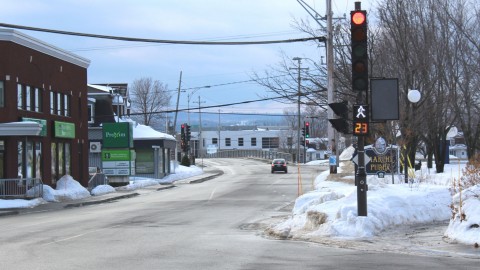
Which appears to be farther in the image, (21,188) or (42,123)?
(42,123)

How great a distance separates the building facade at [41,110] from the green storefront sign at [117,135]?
15.9 ft

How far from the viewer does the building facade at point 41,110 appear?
93.9 feet

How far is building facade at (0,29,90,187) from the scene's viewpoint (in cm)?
2861

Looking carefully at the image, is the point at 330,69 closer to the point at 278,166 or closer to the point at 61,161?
the point at 61,161

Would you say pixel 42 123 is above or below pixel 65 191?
above

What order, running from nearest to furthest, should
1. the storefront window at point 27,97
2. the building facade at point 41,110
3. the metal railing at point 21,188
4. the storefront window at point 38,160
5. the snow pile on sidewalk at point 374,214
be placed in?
the snow pile on sidewalk at point 374,214, the metal railing at point 21,188, the building facade at point 41,110, the storefront window at point 27,97, the storefront window at point 38,160

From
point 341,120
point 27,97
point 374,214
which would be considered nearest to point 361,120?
point 341,120

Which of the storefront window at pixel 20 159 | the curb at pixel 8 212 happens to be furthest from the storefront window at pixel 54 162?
the curb at pixel 8 212

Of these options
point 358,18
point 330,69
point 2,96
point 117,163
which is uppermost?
point 330,69

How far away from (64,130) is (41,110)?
8.15 feet

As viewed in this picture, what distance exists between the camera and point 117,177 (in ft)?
143

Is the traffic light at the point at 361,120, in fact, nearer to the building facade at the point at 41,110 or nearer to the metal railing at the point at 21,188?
the building facade at the point at 41,110

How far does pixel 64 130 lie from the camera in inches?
1357

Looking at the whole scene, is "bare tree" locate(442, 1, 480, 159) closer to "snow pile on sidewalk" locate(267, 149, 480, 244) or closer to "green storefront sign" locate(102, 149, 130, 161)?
"snow pile on sidewalk" locate(267, 149, 480, 244)
